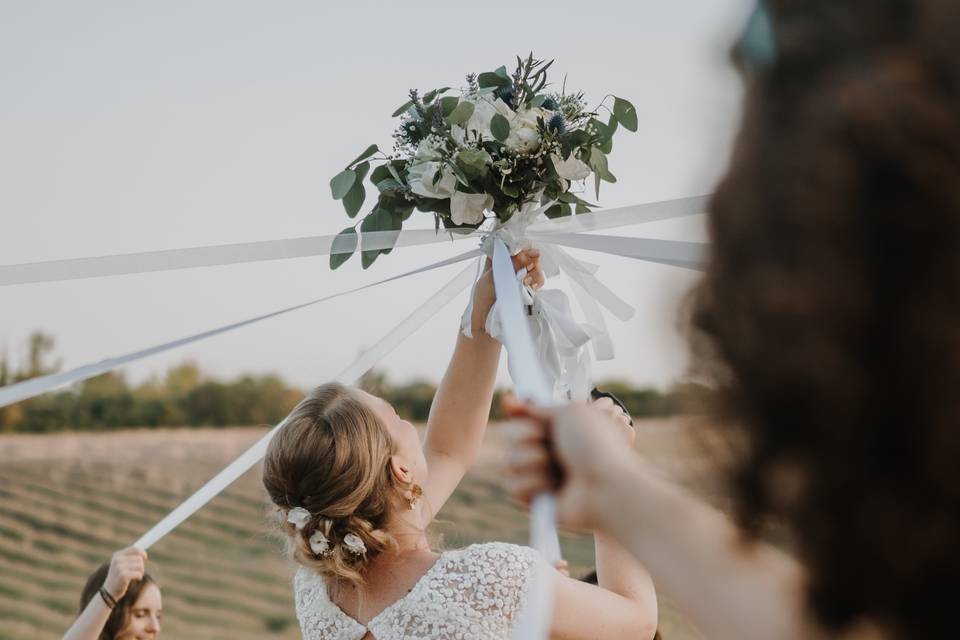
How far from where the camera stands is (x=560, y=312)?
2.82 meters

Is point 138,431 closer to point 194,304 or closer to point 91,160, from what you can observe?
point 194,304

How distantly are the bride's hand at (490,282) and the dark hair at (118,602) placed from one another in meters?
1.85

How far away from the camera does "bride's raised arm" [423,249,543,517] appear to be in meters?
3.05

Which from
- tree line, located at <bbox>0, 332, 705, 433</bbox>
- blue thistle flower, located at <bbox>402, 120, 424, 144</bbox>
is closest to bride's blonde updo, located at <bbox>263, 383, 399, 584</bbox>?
blue thistle flower, located at <bbox>402, 120, 424, 144</bbox>

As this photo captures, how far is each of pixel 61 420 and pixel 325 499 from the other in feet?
44.5

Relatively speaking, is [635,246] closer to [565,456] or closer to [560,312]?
[560,312]

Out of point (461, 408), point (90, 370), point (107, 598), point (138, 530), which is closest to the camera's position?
point (90, 370)

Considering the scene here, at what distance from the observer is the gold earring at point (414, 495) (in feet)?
9.02

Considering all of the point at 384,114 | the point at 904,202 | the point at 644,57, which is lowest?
the point at 904,202

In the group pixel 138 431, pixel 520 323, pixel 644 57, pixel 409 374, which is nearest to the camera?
pixel 520 323

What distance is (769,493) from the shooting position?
1098 millimetres

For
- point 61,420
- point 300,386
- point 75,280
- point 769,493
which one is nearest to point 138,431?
point 61,420

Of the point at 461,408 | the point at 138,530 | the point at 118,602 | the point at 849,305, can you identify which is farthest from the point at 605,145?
the point at 138,530

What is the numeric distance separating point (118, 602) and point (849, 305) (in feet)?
11.4
